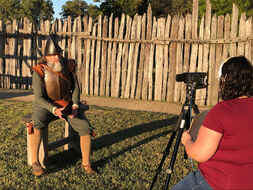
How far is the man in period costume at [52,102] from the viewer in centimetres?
334

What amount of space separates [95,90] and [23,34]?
3.11m

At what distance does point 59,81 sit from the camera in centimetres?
345

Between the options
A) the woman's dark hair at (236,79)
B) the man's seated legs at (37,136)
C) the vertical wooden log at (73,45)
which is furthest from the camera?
the vertical wooden log at (73,45)

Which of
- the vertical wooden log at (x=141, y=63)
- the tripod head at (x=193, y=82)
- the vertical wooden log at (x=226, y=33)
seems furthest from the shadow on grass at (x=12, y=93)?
the tripod head at (x=193, y=82)

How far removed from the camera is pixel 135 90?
866cm

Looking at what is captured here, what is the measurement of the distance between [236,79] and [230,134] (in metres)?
0.34

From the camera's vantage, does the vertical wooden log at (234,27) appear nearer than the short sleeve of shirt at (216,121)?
No

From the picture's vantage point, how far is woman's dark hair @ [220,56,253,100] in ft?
5.35

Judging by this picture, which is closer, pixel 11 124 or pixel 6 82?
pixel 11 124

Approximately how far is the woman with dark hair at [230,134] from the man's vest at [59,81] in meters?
2.20

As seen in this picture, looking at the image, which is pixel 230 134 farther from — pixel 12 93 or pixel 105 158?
pixel 12 93

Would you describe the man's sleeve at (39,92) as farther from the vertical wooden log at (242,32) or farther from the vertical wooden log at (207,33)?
the vertical wooden log at (242,32)

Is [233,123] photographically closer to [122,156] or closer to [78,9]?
[122,156]

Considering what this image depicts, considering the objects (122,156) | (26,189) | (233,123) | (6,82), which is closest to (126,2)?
(6,82)
